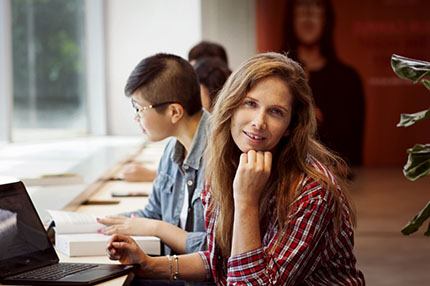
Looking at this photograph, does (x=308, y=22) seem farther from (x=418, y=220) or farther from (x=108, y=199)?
(x=418, y=220)

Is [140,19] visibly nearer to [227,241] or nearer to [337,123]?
[337,123]

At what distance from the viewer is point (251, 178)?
1.85 metres

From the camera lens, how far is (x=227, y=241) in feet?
6.47

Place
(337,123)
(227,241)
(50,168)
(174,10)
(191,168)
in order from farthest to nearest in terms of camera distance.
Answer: (337,123) → (174,10) → (50,168) → (191,168) → (227,241)

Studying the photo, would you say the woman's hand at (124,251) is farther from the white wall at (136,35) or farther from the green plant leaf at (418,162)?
the white wall at (136,35)

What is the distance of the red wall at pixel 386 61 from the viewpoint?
870cm

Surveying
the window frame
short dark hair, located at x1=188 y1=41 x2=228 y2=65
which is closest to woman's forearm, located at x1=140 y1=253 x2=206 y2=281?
short dark hair, located at x1=188 y1=41 x2=228 y2=65

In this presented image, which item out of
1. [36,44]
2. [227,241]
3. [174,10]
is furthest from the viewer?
[174,10]

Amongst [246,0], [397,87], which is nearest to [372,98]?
[397,87]

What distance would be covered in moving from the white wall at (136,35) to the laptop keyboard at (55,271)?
4.73m

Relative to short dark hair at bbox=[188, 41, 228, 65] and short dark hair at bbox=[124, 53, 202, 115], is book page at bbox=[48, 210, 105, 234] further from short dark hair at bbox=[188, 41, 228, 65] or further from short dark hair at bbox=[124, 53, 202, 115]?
short dark hair at bbox=[188, 41, 228, 65]

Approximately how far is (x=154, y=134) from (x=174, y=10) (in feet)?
13.8

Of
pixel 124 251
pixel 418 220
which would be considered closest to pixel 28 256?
pixel 124 251

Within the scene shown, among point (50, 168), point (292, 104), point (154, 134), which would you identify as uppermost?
point (292, 104)
